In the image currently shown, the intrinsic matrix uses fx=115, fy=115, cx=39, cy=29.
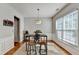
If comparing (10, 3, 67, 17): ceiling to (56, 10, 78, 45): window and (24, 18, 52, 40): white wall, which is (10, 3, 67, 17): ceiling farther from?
(24, 18, 52, 40): white wall

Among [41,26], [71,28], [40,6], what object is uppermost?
[40,6]

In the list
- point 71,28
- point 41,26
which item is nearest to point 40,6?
point 71,28

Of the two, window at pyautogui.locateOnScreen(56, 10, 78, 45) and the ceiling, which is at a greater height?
the ceiling

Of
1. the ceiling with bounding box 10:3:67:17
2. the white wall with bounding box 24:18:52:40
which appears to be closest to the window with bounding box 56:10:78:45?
the ceiling with bounding box 10:3:67:17

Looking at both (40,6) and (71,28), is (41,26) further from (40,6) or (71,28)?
(71,28)

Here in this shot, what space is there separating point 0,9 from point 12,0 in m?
3.22

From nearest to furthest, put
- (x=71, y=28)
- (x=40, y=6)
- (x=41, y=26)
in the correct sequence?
1. (x=71, y=28)
2. (x=40, y=6)
3. (x=41, y=26)

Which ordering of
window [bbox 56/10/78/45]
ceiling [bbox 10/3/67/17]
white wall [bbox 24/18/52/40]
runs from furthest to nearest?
1. white wall [bbox 24/18/52/40]
2. ceiling [bbox 10/3/67/17]
3. window [bbox 56/10/78/45]

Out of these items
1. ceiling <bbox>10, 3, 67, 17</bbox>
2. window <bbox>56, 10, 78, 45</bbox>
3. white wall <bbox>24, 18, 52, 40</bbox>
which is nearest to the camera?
window <bbox>56, 10, 78, 45</bbox>

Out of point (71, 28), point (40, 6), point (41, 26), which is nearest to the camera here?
point (71, 28)

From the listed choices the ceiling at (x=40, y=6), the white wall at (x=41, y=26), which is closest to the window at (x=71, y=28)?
the ceiling at (x=40, y=6)

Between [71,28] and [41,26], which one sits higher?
[41,26]

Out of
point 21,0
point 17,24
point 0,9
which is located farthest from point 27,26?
point 21,0
